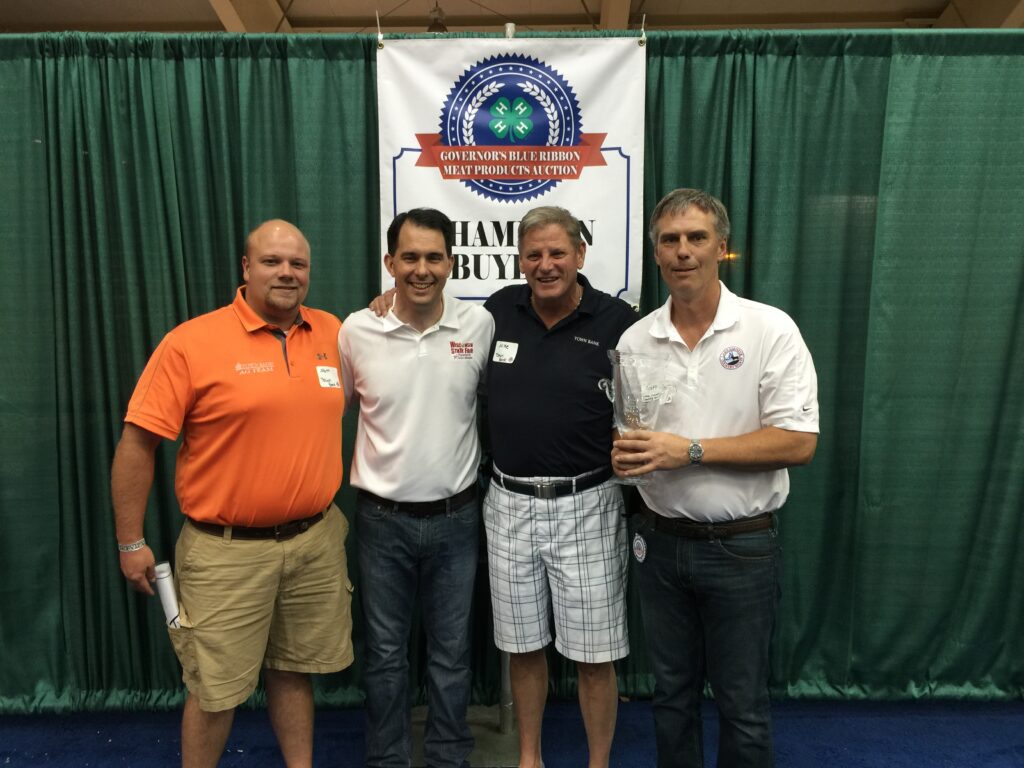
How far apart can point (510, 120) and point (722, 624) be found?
1.86 m

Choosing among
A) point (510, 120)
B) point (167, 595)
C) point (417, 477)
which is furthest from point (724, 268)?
point (167, 595)

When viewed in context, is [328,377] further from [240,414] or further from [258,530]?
[258,530]

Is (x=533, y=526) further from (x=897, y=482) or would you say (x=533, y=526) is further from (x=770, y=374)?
(x=897, y=482)

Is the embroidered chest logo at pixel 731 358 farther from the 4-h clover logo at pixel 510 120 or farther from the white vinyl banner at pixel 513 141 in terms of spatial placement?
the 4-h clover logo at pixel 510 120

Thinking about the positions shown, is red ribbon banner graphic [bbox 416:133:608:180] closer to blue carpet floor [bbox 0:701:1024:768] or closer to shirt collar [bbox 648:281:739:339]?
shirt collar [bbox 648:281:739:339]

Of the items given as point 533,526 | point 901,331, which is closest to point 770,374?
point 533,526

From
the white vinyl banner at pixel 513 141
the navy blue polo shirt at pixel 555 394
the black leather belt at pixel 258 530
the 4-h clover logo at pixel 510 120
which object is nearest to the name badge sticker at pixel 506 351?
the navy blue polo shirt at pixel 555 394

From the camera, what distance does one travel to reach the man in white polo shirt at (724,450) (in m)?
1.74

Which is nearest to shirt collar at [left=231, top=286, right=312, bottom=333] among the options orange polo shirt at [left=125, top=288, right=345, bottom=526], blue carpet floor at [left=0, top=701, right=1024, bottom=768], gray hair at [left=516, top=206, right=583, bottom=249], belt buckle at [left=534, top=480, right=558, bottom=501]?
orange polo shirt at [left=125, top=288, right=345, bottom=526]

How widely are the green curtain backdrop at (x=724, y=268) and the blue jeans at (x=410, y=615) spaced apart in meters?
0.53

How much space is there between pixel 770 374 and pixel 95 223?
245 cm

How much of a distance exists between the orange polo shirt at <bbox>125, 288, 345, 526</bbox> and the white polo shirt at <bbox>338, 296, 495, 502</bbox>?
0.14 meters

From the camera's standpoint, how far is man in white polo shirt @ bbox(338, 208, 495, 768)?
2.01 meters

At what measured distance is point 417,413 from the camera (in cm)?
201
